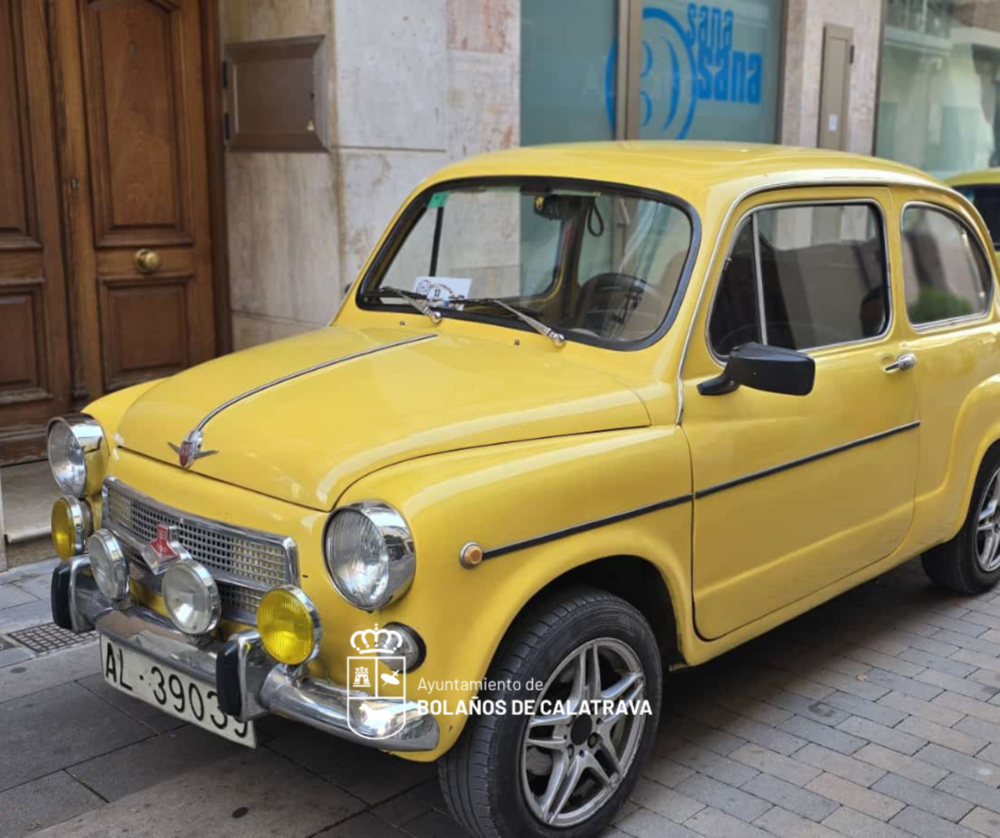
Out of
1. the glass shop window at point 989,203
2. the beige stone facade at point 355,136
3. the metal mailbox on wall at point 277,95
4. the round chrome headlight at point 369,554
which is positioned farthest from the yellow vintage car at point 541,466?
the glass shop window at point 989,203

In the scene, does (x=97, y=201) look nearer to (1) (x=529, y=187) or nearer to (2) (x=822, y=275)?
(1) (x=529, y=187)

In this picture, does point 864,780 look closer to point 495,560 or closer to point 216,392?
point 495,560

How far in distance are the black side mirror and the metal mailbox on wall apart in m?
3.70

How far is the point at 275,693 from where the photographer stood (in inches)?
112

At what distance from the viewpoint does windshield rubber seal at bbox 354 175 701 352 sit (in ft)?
11.7

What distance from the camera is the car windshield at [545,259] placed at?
3.67 meters

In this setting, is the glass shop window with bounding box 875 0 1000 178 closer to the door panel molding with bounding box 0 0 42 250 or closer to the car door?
the car door

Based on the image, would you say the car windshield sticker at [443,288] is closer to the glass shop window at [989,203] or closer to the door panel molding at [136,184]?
the door panel molding at [136,184]

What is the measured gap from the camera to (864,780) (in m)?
3.58

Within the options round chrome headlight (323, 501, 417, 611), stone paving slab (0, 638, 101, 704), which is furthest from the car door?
stone paving slab (0, 638, 101, 704)

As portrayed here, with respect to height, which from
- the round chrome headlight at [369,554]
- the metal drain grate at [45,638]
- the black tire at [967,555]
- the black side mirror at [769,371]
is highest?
the black side mirror at [769,371]

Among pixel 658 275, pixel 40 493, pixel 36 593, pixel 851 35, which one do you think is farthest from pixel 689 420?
pixel 851 35

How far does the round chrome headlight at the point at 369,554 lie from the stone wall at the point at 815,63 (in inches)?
332

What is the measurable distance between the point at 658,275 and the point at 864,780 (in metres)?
1.68
